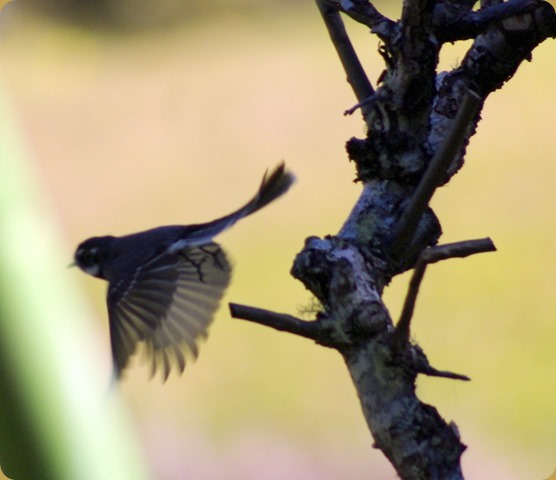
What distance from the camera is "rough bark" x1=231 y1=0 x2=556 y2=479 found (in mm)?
983

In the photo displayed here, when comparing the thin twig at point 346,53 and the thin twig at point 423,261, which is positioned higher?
the thin twig at point 346,53

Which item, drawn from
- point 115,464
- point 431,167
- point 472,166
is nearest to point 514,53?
point 431,167

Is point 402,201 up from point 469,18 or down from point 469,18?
down

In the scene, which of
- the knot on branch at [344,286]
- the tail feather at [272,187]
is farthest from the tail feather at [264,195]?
the knot on branch at [344,286]

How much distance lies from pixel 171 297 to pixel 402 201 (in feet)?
1.21

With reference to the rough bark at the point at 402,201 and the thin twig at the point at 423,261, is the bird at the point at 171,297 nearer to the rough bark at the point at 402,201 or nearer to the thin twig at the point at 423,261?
the rough bark at the point at 402,201

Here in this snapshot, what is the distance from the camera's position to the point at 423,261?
94 cm

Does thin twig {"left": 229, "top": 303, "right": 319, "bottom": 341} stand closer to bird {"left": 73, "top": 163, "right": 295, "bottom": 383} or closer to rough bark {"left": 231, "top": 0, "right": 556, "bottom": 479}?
rough bark {"left": 231, "top": 0, "right": 556, "bottom": 479}

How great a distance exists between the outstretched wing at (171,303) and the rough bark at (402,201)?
11.2 inches

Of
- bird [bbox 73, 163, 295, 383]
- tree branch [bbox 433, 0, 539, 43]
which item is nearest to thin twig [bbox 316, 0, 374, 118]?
tree branch [bbox 433, 0, 539, 43]

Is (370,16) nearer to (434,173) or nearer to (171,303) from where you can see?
(434,173)

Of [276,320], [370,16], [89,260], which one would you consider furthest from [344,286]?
[89,260]

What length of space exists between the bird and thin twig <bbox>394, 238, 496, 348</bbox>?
1.19 ft

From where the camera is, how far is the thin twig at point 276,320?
1010 mm
